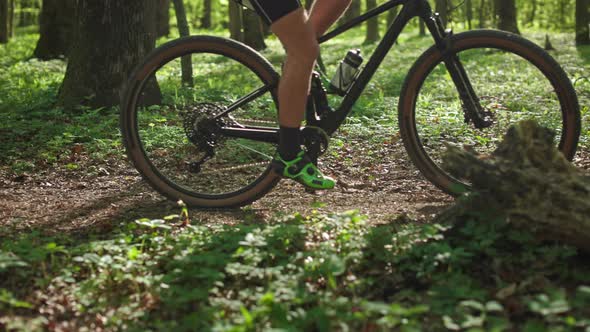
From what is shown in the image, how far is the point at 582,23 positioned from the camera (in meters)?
17.8

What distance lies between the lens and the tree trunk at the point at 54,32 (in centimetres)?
1423

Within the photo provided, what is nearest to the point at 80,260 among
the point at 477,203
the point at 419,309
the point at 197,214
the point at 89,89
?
the point at 197,214

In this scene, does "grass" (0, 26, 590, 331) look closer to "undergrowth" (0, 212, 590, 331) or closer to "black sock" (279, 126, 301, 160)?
"undergrowth" (0, 212, 590, 331)

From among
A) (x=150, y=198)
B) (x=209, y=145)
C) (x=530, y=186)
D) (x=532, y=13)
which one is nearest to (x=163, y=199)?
(x=150, y=198)

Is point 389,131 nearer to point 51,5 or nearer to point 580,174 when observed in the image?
point 580,174

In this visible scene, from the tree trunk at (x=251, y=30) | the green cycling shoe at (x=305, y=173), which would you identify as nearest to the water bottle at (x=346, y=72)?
the green cycling shoe at (x=305, y=173)

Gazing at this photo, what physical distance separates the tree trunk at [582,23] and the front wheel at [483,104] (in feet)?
20.1

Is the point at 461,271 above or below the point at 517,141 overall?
below

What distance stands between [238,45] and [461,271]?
2.11 m

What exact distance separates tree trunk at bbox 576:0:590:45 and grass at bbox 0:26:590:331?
51.9ft

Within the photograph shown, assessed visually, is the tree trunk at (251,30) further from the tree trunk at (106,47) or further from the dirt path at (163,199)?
the dirt path at (163,199)

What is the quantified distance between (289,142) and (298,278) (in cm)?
131

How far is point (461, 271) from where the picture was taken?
9.58 ft

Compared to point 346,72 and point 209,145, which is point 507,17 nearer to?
point 346,72
